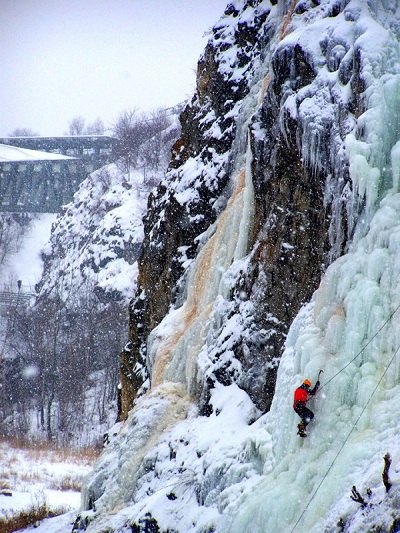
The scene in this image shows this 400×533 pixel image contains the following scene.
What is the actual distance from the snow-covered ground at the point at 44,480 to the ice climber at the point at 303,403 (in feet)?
28.1

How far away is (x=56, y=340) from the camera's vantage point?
35.7 m

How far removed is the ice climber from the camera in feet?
20.4

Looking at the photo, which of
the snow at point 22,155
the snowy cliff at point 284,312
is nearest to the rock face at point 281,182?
the snowy cliff at point 284,312

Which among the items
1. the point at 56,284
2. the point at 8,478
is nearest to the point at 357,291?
the point at 8,478

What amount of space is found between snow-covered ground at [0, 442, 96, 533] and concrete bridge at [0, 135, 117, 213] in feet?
117

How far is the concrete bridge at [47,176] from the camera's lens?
186 ft

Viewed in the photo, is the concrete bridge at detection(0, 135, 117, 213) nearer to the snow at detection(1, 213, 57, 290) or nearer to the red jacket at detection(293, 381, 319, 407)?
the snow at detection(1, 213, 57, 290)

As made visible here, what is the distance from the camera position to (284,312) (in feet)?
29.5

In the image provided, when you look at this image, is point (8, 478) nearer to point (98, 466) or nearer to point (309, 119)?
point (98, 466)

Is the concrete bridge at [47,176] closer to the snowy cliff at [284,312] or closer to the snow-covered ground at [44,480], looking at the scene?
the snow-covered ground at [44,480]

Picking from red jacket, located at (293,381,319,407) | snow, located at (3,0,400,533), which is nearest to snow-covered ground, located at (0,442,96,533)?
snow, located at (3,0,400,533)

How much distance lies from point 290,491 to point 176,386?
4.92 metres

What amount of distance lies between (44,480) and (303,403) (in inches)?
586

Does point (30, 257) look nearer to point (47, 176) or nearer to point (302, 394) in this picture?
point (47, 176)
